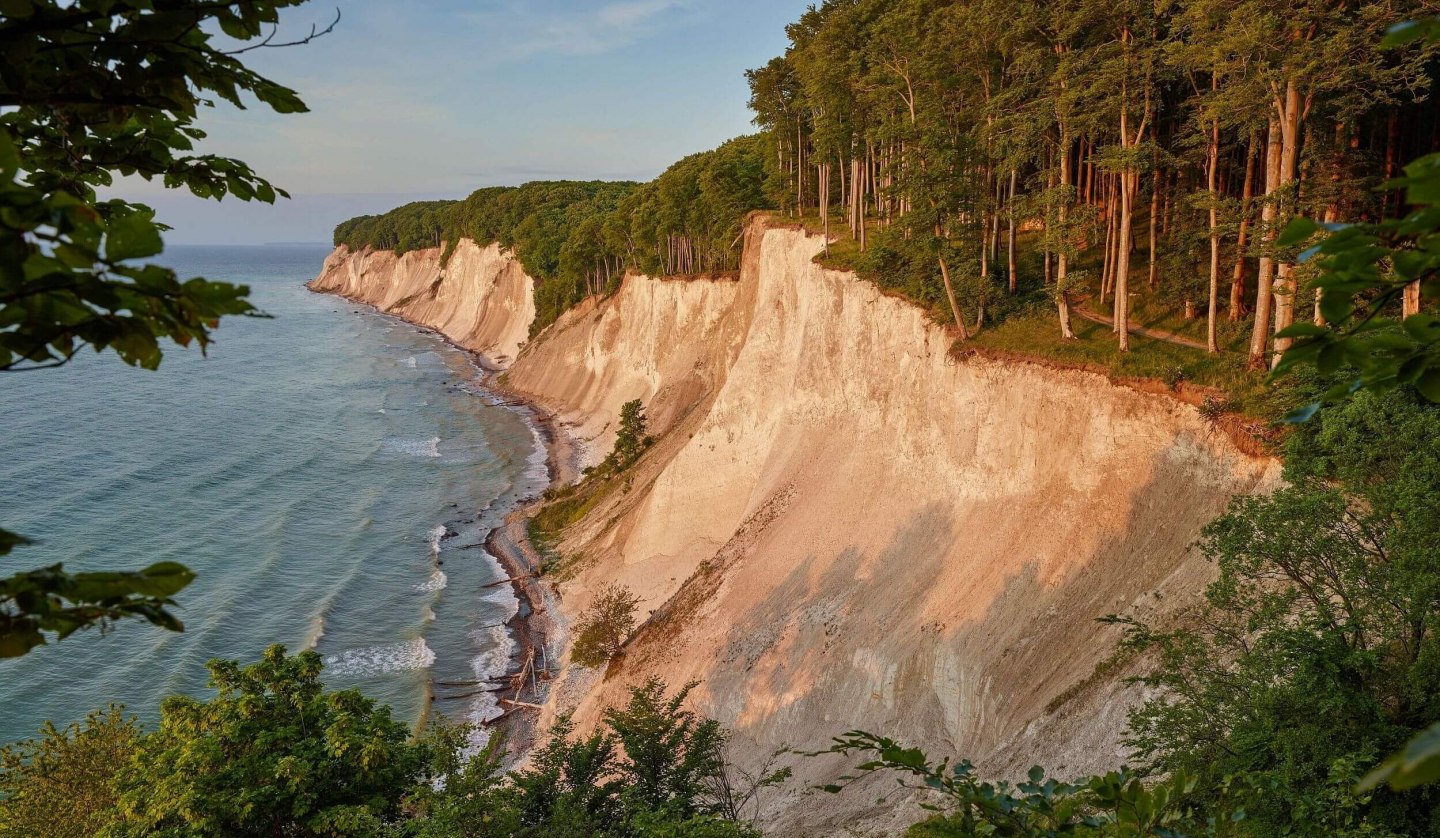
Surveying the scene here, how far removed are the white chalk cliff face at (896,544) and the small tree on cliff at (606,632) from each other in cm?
90

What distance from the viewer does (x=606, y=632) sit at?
119ft

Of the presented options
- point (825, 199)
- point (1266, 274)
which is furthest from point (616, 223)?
point (1266, 274)

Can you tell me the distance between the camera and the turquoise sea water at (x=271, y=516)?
1465 inches

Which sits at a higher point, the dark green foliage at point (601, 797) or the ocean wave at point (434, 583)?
the dark green foliage at point (601, 797)

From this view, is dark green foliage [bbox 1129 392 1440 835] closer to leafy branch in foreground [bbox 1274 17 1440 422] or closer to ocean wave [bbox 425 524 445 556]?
leafy branch in foreground [bbox 1274 17 1440 422]

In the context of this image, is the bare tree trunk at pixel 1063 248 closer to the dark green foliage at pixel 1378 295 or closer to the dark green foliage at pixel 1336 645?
the dark green foliage at pixel 1336 645

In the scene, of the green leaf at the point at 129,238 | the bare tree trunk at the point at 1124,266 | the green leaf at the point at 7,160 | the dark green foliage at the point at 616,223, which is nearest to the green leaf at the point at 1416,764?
the green leaf at the point at 129,238

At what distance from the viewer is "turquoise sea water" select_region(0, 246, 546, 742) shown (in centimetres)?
3722

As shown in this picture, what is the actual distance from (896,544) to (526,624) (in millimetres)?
21713

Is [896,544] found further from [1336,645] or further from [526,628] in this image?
[526,628]

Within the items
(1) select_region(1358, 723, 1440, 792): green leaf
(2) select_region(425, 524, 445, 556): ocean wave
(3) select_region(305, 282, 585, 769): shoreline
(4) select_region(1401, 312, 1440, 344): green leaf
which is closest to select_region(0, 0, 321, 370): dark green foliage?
(1) select_region(1358, 723, 1440, 792): green leaf

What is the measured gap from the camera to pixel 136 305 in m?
2.47

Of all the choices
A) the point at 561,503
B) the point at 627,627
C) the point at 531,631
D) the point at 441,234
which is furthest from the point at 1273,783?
the point at 441,234

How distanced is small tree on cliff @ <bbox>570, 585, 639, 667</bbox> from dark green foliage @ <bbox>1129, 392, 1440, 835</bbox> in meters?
25.2
